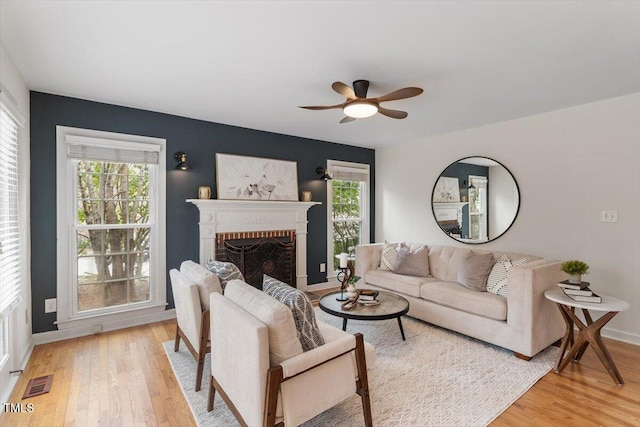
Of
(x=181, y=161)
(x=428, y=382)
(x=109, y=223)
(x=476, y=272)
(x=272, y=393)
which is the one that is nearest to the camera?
(x=272, y=393)

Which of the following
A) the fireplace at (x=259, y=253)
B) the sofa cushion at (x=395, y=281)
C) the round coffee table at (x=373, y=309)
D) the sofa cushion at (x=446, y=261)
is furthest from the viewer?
the fireplace at (x=259, y=253)

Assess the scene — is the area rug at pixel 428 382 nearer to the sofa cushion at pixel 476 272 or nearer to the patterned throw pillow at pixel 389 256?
the sofa cushion at pixel 476 272

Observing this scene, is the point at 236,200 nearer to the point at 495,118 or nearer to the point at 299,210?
the point at 299,210

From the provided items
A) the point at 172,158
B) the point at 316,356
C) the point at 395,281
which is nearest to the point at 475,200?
the point at 395,281

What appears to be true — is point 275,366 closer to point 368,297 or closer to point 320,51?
point 368,297

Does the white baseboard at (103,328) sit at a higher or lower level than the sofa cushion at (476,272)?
lower

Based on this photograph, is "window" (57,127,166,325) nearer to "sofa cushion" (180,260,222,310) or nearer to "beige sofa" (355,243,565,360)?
"sofa cushion" (180,260,222,310)

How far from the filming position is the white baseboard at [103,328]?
319 centimetres

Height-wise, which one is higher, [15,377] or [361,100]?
[361,100]

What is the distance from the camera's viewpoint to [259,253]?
4473 mm

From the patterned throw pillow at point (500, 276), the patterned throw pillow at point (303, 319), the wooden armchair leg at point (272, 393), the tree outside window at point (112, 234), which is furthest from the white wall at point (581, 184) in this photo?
the tree outside window at point (112, 234)

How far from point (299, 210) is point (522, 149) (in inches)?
119

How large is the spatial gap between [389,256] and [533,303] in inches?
76.3

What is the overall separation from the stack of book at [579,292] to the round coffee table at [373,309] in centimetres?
A: 130
